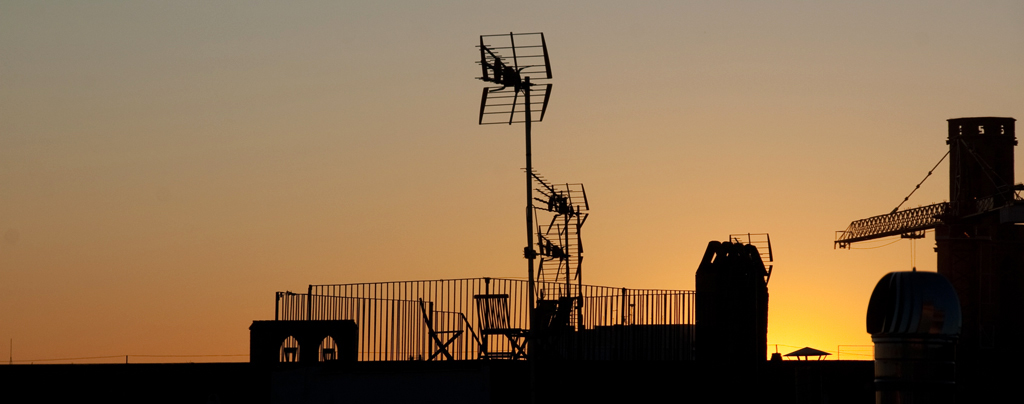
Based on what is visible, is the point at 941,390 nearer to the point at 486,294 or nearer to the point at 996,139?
the point at 486,294

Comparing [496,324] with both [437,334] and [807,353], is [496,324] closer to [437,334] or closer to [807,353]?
[437,334]

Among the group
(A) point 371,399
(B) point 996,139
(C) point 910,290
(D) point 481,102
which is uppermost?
(B) point 996,139

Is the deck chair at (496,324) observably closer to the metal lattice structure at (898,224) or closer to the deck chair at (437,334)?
the deck chair at (437,334)

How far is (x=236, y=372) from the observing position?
2527 cm

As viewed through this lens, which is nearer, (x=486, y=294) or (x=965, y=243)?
(x=486, y=294)

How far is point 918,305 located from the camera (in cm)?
Answer: 1076

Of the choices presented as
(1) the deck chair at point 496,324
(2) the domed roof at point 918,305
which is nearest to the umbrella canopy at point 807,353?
(1) the deck chair at point 496,324

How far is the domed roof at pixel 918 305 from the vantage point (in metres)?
10.8

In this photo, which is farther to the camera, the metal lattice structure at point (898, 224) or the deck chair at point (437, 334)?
the metal lattice structure at point (898, 224)

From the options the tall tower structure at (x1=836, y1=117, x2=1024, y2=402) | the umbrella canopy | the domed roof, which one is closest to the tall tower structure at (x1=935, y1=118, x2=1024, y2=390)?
the tall tower structure at (x1=836, y1=117, x2=1024, y2=402)

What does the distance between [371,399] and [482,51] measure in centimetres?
661

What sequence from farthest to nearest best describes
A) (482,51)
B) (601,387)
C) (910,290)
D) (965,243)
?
(965,243), (601,387), (482,51), (910,290)

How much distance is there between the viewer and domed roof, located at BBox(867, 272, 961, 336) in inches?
424

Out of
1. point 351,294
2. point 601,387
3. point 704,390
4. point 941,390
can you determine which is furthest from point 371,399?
point 941,390
